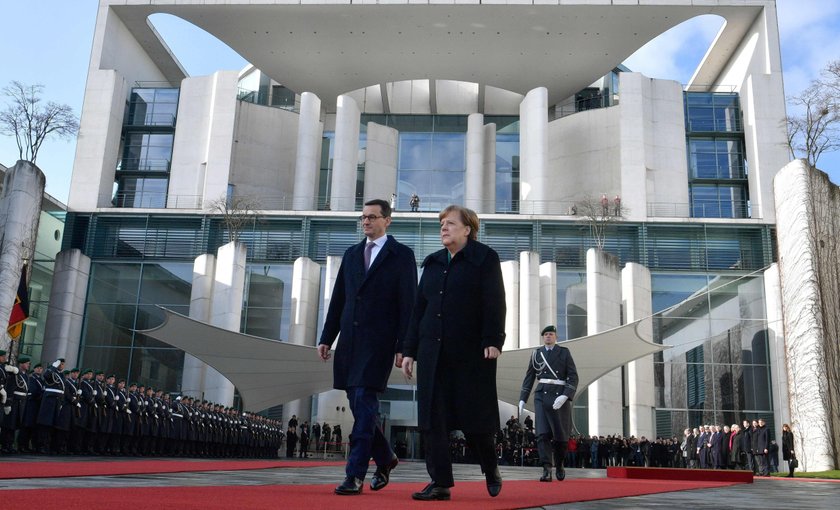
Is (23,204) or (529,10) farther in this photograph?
(529,10)

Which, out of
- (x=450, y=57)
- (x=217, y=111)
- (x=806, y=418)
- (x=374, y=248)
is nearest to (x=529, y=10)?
(x=450, y=57)

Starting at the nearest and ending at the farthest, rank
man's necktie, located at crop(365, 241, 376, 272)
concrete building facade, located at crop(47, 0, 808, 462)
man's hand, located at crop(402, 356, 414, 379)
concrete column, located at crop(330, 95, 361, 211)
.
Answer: man's hand, located at crop(402, 356, 414, 379) → man's necktie, located at crop(365, 241, 376, 272) → concrete building facade, located at crop(47, 0, 808, 462) → concrete column, located at crop(330, 95, 361, 211)

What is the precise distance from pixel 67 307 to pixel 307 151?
11.8 metres

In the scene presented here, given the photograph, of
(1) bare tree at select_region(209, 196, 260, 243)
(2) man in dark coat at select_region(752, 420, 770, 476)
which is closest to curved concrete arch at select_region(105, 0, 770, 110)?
(1) bare tree at select_region(209, 196, 260, 243)

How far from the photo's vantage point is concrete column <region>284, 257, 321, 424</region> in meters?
29.8

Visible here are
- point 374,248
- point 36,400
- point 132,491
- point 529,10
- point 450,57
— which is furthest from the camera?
point 450,57

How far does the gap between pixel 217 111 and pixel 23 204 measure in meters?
11.1

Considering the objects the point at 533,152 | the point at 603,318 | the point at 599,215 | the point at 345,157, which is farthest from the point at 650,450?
the point at 345,157

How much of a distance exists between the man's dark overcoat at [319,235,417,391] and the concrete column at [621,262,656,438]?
82.2 feet

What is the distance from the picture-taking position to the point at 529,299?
97.6 feet

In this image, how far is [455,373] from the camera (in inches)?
181

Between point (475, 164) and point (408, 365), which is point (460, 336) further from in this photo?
point (475, 164)

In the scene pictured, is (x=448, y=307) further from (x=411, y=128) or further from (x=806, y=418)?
(x=411, y=128)

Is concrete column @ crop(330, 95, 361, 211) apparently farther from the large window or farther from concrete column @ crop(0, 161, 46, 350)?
the large window
